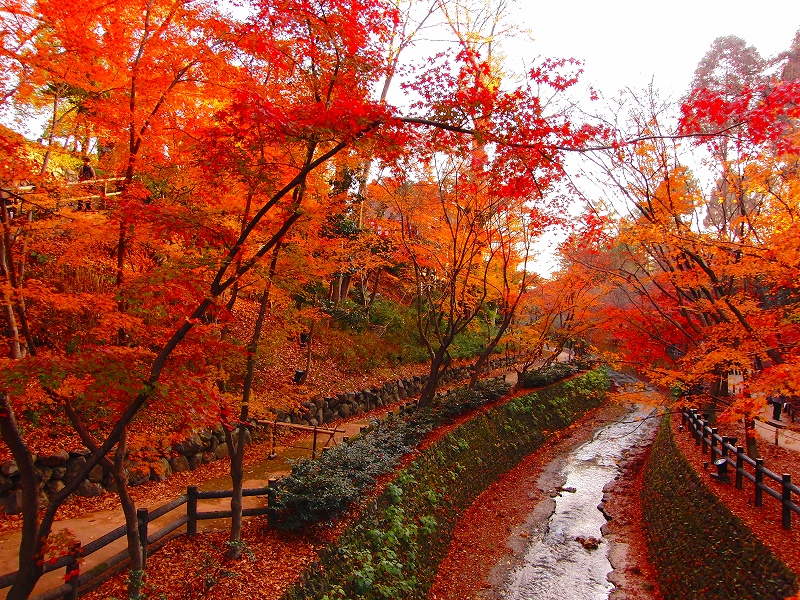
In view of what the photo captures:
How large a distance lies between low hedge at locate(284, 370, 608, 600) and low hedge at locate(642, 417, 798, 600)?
3.98 metres

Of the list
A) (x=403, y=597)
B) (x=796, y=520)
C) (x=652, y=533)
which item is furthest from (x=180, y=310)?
(x=652, y=533)

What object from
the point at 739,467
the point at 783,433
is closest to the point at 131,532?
the point at 739,467

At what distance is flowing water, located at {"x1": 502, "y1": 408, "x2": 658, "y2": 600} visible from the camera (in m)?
8.57

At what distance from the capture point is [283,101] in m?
6.11

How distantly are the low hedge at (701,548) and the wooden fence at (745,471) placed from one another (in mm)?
518

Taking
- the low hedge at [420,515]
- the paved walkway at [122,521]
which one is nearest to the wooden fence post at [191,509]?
the paved walkway at [122,521]

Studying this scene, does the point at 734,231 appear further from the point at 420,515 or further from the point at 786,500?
the point at 420,515

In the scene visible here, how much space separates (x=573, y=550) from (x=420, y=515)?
3490 mm

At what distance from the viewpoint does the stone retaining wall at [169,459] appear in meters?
7.75

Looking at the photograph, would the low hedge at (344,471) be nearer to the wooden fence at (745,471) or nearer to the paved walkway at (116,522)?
the paved walkway at (116,522)

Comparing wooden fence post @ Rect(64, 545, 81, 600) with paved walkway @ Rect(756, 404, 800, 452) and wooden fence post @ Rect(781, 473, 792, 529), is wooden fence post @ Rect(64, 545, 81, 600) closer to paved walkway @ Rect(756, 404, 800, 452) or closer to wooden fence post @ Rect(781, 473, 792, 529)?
wooden fence post @ Rect(781, 473, 792, 529)

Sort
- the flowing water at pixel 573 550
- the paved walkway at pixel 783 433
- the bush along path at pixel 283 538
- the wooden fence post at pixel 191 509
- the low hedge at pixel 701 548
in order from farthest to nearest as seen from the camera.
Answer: the paved walkway at pixel 783 433, the flowing water at pixel 573 550, the wooden fence post at pixel 191 509, the low hedge at pixel 701 548, the bush along path at pixel 283 538

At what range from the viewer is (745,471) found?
879 cm

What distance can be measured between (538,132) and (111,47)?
18.6 ft
